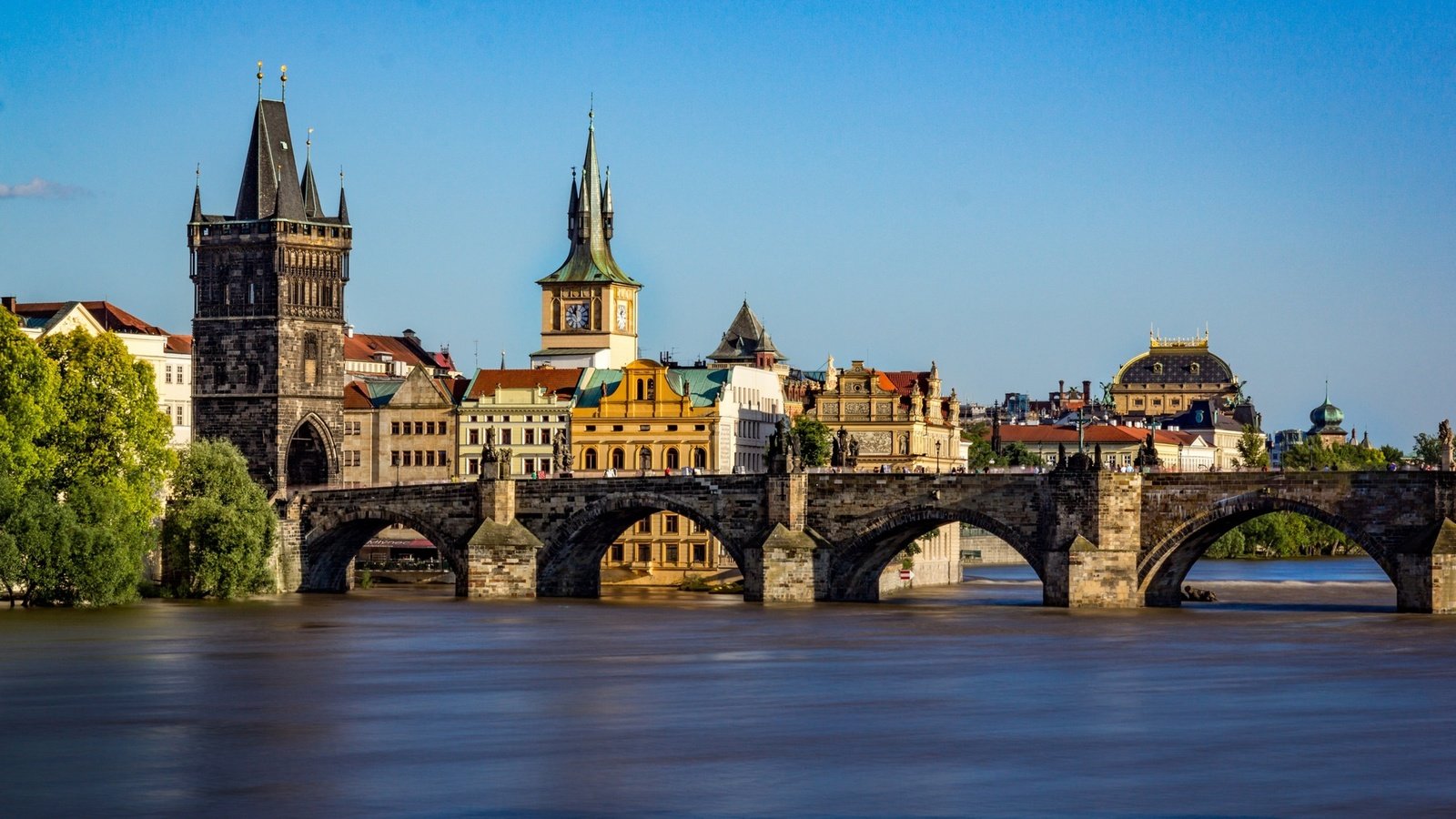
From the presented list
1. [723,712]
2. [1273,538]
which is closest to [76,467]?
[723,712]

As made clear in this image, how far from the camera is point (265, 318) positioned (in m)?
121

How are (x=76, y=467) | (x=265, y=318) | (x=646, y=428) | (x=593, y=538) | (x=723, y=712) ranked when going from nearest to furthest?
(x=723, y=712) → (x=76, y=467) → (x=593, y=538) → (x=265, y=318) → (x=646, y=428)

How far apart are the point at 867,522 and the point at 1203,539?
11.1 metres

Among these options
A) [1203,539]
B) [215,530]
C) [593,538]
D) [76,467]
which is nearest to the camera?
[1203,539]

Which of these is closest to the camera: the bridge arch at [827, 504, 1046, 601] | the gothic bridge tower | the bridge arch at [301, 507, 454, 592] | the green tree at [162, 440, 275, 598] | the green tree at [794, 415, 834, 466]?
the bridge arch at [827, 504, 1046, 601]

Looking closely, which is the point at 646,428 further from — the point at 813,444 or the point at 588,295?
the point at 588,295

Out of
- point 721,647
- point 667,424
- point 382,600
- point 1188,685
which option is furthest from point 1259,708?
point 667,424

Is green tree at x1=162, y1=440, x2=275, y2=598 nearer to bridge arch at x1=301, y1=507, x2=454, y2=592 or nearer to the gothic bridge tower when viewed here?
bridge arch at x1=301, y1=507, x2=454, y2=592

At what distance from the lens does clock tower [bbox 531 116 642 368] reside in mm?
147250

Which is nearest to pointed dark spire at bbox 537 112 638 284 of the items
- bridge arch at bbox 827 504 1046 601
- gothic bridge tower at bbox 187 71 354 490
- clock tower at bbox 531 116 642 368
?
clock tower at bbox 531 116 642 368

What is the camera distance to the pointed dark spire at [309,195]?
4825 inches

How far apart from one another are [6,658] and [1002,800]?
32994mm

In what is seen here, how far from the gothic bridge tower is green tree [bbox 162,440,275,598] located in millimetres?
20007

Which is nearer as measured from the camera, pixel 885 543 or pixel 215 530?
pixel 215 530
